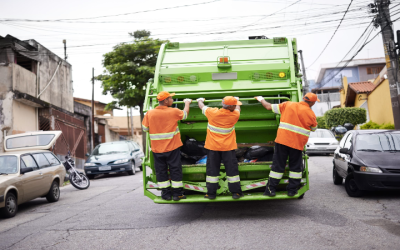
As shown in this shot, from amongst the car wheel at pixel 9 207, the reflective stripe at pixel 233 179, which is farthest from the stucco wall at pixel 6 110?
the reflective stripe at pixel 233 179

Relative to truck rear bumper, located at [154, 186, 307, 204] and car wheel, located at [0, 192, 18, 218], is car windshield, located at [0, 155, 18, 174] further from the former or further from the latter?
truck rear bumper, located at [154, 186, 307, 204]

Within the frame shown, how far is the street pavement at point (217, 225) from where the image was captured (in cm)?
455

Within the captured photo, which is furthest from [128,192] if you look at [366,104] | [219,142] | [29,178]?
[366,104]

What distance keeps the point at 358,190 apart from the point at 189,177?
335 cm

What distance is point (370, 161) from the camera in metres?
7.16

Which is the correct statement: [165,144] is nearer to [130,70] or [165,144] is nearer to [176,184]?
[176,184]

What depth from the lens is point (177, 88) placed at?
665cm

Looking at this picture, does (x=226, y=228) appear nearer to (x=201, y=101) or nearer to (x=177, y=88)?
(x=201, y=101)

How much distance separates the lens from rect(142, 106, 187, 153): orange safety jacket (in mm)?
5902

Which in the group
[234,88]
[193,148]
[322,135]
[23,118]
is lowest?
[193,148]

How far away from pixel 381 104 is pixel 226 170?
18295mm

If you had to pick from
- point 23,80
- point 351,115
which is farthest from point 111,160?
point 351,115

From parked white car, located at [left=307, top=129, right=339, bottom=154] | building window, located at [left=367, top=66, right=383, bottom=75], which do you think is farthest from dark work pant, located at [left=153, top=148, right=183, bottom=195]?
building window, located at [left=367, top=66, right=383, bottom=75]

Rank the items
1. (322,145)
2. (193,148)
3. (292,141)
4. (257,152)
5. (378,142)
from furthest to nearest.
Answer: (322,145) < (378,142) < (193,148) < (257,152) < (292,141)
